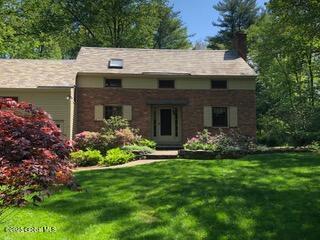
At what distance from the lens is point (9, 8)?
2998cm

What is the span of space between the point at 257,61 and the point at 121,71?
54.7 ft

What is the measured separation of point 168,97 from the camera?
22938 millimetres

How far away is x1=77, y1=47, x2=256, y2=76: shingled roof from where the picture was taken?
75.6 feet

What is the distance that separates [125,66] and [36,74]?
4.85 meters

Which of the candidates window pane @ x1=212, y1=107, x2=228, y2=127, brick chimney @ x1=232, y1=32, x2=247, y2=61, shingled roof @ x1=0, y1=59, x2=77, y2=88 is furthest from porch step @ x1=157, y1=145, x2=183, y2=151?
brick chimney @ x1=232, y1=32, x2=247, y2=61

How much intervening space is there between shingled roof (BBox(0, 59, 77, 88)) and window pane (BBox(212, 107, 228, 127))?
308 inches

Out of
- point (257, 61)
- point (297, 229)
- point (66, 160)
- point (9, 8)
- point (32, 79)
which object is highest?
point (9, 8)

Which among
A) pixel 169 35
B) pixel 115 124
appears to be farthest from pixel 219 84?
pixel 169 35

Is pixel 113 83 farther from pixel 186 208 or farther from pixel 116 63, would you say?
pixel 186 208

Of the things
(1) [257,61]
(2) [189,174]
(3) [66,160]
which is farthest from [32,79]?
(1) [257,61]

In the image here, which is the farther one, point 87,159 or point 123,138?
point 123,138

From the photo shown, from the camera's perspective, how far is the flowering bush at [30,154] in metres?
5.20

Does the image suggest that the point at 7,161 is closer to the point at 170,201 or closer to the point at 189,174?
the point at 170,201

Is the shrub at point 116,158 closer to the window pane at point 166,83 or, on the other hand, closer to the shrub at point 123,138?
the shrub at point 123,138
